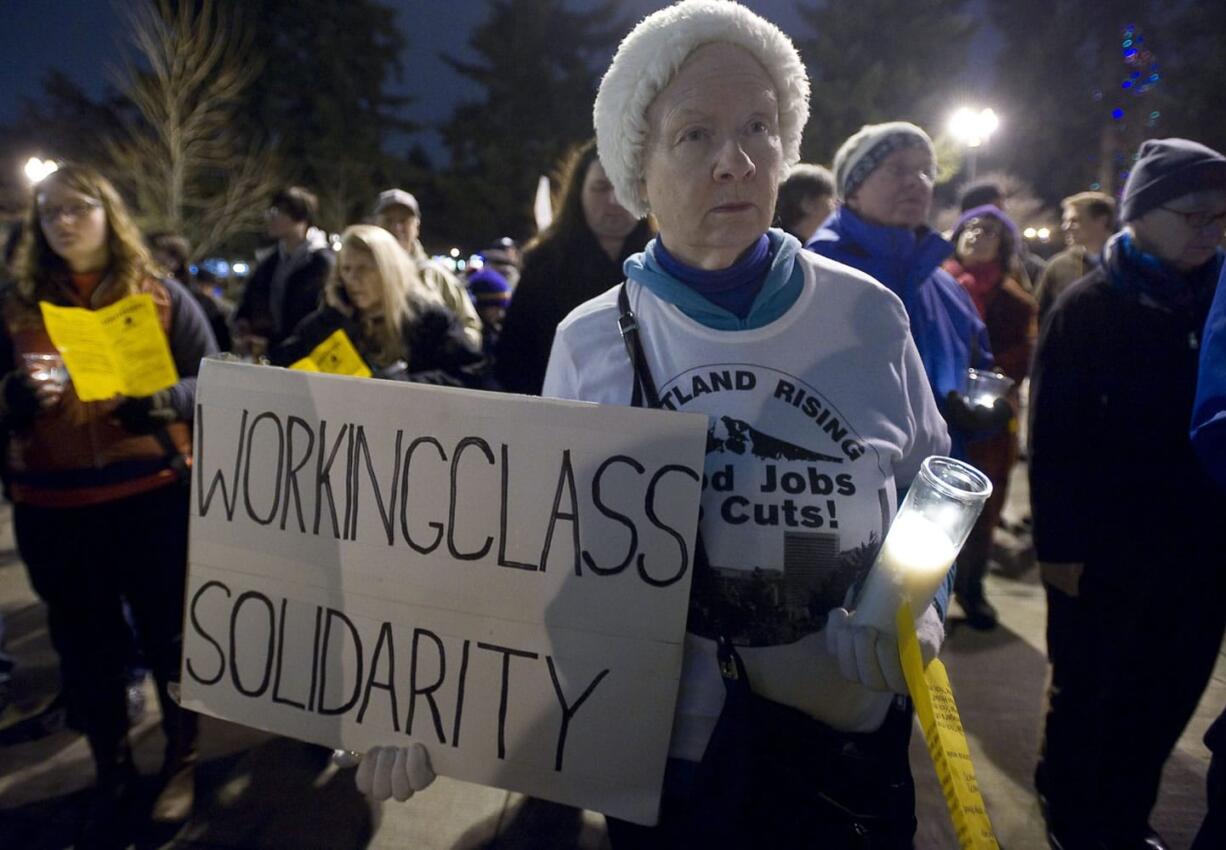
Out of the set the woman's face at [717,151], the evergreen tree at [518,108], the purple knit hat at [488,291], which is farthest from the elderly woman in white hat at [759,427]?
the evergreen tree at [518,108]

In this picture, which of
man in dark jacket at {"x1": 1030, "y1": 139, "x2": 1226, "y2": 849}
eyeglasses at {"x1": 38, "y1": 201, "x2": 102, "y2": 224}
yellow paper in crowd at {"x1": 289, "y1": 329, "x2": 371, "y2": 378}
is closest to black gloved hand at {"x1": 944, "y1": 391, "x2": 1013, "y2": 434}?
man in dark jacket at {"x1": 1030, "y1": 139, "x2": 1226, "y2": 849}

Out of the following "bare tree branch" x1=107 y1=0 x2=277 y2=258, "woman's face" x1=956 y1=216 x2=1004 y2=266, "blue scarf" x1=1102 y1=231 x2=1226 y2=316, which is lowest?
"blue scarf" x1=1102 y1=231 x2=1226 y2=316

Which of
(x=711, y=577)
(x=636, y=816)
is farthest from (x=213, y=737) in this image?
(x=711, y=577)

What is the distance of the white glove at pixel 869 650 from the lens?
1061 millimetres

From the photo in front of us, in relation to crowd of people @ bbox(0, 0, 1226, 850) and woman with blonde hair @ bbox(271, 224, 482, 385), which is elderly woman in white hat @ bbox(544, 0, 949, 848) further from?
woman with blonde hair @ bbox(271, 224, 482, 385)

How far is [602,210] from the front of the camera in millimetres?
2723

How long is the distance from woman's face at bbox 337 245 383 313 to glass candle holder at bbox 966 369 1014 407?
2.10 meters

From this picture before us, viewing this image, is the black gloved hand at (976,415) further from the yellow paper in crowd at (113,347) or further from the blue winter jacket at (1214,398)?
the yellow paper in crowd at (113,347)

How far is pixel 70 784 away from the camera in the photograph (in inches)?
103

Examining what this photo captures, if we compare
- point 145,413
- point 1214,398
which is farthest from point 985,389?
point 145,413

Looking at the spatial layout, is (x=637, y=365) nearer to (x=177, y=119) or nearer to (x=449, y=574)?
(x=449, y=574)

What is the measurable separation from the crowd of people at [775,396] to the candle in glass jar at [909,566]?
52mm

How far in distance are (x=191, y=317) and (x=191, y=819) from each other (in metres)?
1.66

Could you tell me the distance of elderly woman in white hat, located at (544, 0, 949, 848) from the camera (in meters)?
1.16
